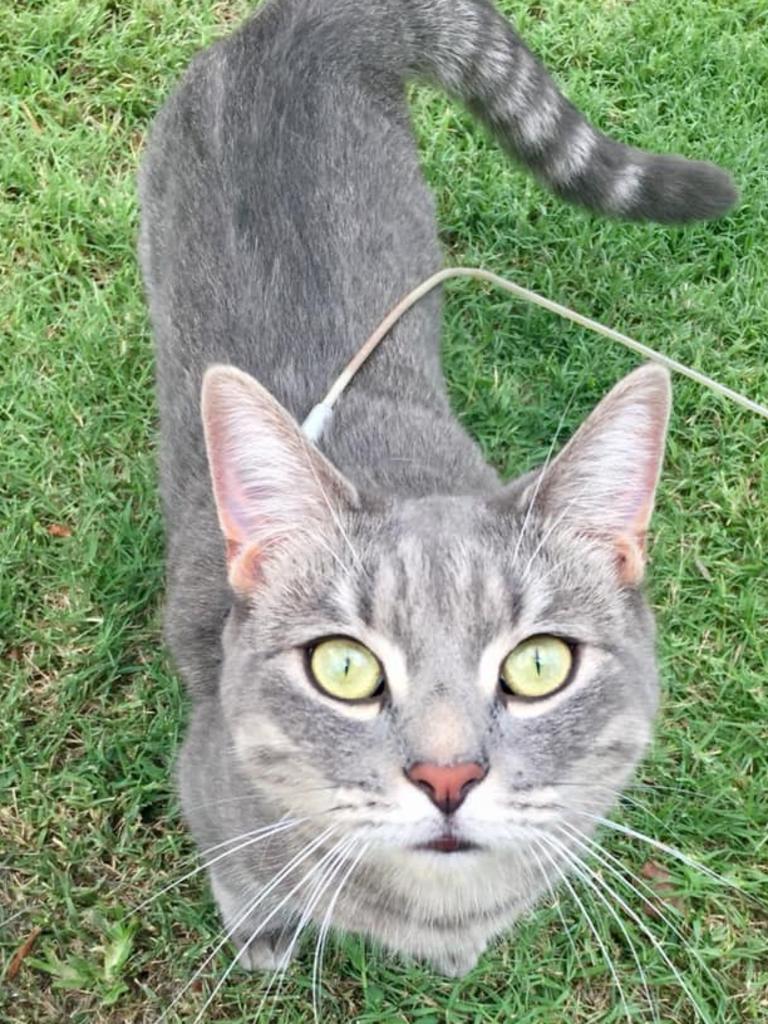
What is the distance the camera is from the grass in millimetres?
2463

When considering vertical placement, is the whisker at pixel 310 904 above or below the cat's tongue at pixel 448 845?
below

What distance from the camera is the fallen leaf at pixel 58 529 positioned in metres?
2.94

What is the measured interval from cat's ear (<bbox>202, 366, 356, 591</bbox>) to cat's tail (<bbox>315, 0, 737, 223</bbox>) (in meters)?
1.45

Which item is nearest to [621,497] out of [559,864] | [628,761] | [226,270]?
[628,761]

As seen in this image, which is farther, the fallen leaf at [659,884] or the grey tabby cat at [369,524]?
the fallen leaf at [659,884]

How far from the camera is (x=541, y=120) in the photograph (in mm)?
2863

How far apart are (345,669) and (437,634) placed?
0.15 m

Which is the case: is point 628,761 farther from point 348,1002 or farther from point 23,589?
point 23,589

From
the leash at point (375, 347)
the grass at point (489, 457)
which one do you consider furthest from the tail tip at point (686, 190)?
the grass at point (489, 457)

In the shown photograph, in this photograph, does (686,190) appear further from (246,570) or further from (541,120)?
(246,570)

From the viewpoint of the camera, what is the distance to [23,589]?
2859 millimetres

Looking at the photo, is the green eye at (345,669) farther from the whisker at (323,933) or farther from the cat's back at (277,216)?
the cat's back at (277,216)

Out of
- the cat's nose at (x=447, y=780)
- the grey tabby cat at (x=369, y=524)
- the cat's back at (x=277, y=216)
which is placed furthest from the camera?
the cat's back at (x=277, y=216)

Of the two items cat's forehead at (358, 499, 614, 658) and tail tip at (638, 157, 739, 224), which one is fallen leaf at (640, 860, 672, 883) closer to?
cat's forehead at (358, 499, 614, 658)
